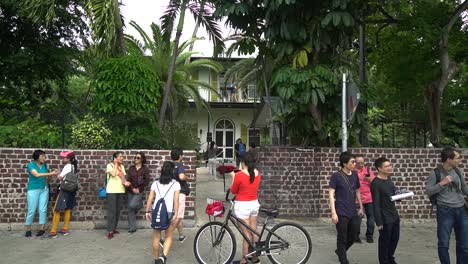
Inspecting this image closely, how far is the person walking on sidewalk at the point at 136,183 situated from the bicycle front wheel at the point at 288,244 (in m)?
3.13

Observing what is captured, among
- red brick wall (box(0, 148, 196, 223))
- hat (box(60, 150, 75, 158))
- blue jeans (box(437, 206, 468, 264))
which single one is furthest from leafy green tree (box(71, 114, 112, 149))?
blue jeans (box(437, 206, 468, 264))

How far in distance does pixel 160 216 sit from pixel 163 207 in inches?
5.1

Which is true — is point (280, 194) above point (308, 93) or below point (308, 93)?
below

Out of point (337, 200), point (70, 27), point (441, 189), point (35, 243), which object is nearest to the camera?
point (441, 189)

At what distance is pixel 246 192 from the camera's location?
6.35 metres

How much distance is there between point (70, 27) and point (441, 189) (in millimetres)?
12498

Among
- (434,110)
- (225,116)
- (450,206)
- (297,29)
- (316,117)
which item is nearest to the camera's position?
(450,206)

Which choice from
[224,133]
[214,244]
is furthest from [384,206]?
[224,133]

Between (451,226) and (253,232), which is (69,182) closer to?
(253,232)

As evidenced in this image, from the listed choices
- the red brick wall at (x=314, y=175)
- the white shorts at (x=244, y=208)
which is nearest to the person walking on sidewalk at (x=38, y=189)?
the white shorts at (x=244, y=208)

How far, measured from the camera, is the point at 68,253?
24.2 feet

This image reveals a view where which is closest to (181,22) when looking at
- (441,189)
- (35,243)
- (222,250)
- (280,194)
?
(280,194)

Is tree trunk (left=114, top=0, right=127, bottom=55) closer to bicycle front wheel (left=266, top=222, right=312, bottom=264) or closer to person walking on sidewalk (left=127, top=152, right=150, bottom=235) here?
person walking on sidewalk (left=127, top=152, right=150, bottom=235)

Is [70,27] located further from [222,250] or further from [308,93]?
[222,250]
